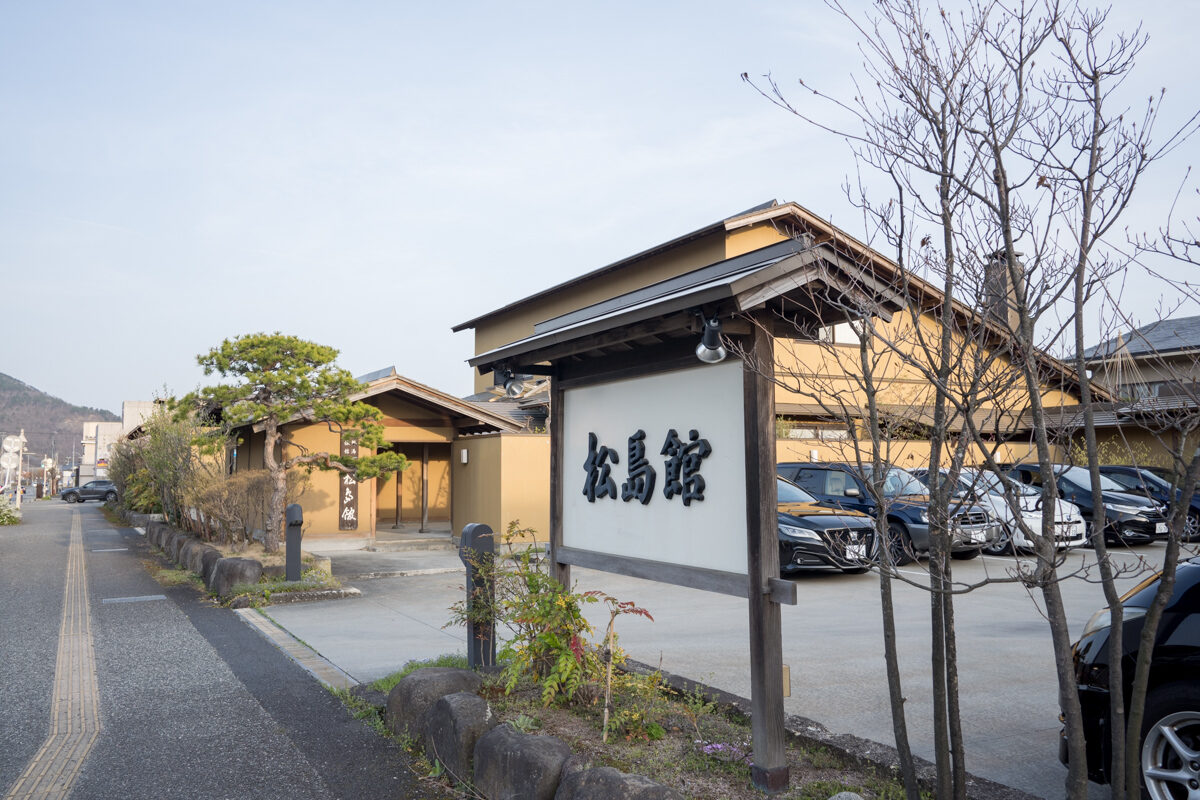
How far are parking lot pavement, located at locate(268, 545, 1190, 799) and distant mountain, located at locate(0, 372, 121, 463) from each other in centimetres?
13684

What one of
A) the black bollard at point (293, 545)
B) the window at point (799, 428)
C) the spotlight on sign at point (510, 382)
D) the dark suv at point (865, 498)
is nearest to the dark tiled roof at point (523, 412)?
the window at point (799, 428)

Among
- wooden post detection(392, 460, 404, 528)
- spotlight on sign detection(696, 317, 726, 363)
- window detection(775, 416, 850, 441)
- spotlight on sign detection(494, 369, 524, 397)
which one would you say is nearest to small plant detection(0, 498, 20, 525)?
wooden post detection(392, 460, 404, 528)

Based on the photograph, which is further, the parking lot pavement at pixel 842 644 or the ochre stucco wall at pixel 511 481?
the ochre stucco wall at pixel 511 481

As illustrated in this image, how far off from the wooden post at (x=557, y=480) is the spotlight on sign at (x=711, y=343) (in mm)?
2105

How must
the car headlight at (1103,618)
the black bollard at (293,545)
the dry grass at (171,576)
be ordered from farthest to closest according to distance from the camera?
the dry grass at (171,576), the black bollard at (293,545), the car headlight at (1103,618)

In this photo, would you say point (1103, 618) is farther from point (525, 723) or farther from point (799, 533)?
point (799, 533)

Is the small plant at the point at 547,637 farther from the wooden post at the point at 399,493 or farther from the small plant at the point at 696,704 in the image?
the wooden post at the point at 399,493

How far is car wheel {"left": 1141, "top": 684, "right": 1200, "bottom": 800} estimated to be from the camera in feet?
11.7

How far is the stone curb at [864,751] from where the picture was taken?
3.81 metres

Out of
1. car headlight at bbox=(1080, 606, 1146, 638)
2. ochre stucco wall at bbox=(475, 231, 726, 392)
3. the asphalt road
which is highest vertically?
ochre stucco wall at bbox=(475, 231, 726, 392)

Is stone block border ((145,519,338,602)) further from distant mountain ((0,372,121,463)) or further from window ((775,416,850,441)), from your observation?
distant mountain ((0,372,121,463))

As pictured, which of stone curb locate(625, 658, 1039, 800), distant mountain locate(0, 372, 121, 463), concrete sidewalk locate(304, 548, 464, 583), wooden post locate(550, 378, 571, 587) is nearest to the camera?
stone curb locate(625, 658, 1039, 800)

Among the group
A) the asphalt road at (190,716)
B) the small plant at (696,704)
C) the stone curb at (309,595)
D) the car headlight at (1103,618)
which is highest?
the car headlight at (1103,618)

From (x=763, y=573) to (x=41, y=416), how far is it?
6800 inches
